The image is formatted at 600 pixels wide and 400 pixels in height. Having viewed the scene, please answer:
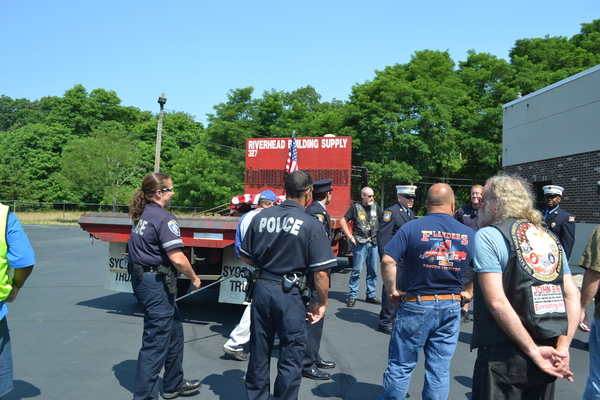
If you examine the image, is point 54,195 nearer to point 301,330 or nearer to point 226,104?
point 226,104

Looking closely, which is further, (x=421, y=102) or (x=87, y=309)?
(x=421, y=102)

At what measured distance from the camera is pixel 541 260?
2232mm

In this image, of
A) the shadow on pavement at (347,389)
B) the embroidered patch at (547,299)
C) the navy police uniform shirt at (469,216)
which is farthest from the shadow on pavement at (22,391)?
the navy police uniform shirt at (469,216)

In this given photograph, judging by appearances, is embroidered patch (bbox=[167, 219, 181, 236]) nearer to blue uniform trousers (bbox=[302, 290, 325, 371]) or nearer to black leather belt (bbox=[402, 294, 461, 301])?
blue uniform trousers (bbox=[302, 290, 325, 371])

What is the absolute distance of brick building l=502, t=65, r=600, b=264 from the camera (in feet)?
42.4

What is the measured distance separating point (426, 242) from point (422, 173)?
2841 cm

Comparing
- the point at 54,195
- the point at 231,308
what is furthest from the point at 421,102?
the point at 54,195

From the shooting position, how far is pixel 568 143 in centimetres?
1396

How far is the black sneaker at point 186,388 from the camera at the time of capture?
12.3 ft

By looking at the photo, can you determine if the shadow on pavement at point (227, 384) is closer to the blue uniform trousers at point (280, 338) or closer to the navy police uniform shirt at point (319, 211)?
the blue uniform trousers at point (280, 338)

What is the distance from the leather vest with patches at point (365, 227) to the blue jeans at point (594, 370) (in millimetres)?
4462

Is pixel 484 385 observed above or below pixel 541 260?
below

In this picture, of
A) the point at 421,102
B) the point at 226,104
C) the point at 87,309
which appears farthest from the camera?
the point at 226,104

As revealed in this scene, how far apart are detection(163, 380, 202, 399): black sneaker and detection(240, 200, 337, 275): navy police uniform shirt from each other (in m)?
1.46
